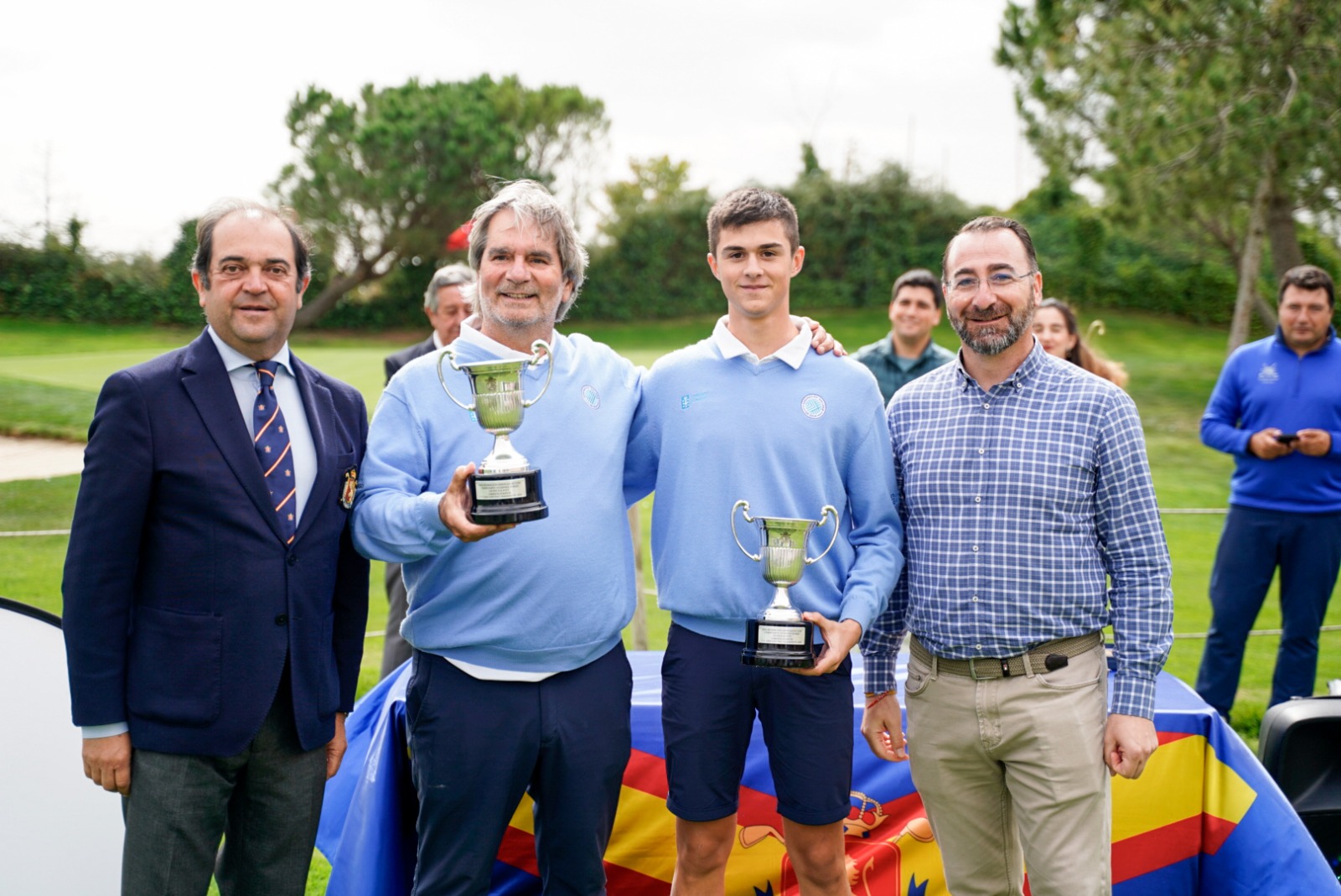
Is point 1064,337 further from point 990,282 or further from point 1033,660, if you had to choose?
point 1033,660

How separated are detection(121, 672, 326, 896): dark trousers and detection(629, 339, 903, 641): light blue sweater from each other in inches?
37.8

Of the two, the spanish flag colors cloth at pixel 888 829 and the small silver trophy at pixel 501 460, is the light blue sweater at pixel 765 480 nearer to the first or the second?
the small silver trophy at pixel 501 460

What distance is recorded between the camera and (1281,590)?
195 inches

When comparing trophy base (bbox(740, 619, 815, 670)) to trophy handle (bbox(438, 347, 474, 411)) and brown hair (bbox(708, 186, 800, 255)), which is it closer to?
trophy handle (bbox(438, 347, 474, 411))

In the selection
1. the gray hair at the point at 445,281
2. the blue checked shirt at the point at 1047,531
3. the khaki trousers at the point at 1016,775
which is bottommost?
the khaki trousers at the point at 1016,775

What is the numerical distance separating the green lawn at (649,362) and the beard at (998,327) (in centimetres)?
298

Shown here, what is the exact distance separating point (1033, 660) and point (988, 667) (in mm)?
105

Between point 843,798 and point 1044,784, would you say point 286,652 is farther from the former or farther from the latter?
point 1044,784

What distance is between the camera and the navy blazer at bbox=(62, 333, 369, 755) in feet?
7.02

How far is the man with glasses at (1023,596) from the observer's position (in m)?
2.42

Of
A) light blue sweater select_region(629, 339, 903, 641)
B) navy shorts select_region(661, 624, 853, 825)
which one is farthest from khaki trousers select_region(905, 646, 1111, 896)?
light blue sweater select_region(629, 339, 903, 641)

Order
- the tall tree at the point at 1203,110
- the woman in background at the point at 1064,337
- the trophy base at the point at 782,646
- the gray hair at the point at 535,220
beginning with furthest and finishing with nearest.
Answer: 1. the tall tree at the point at 1203,110
2. the woman in background at the point at 1064,337
3. the gray hair at the point at 535,220
4. the trophy base at the point at 782,646

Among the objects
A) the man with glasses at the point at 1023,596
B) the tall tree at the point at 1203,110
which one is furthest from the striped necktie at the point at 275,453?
the tall tree at the point at 1203,110

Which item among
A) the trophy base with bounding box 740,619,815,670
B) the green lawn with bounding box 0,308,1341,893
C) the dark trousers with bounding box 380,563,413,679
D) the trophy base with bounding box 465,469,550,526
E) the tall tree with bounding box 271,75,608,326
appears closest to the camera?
the trophy base with bounding box 465,469,550,526
